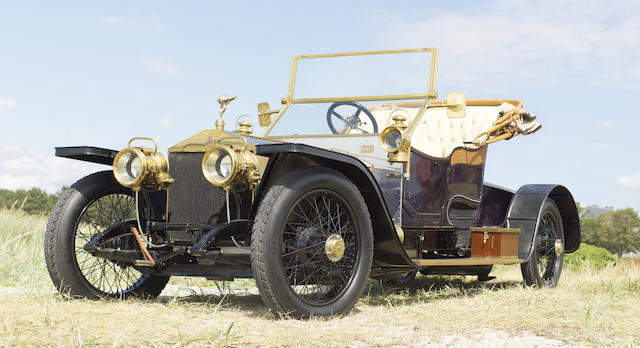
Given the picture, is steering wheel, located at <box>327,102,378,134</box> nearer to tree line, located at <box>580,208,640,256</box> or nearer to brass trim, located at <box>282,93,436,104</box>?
brass trim, located at <box>282,93,436,104</box>

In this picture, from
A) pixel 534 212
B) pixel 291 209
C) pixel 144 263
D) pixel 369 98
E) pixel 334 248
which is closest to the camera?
pixel 291 209

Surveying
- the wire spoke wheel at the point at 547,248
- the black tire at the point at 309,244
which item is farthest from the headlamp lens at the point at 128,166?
the wire spoke wheel at the point at 547,248

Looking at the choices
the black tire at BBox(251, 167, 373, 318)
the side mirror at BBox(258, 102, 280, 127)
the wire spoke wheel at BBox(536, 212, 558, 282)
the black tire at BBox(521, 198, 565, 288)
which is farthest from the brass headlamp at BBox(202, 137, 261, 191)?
the wire spoke wheel at BBox(536, 212, 558, 282)

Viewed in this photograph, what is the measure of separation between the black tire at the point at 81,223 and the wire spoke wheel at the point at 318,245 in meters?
1.39

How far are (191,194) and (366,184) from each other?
3.79 feet

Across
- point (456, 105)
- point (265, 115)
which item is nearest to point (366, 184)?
point (456, 105)

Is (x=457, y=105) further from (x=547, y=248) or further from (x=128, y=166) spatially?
(x=128, y=166)

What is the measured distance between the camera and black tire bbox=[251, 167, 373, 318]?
3.59 metres

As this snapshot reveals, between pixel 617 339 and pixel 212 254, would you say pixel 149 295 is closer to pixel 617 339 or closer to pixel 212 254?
pixel 212 254

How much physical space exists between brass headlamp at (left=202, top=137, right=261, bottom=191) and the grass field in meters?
0.73

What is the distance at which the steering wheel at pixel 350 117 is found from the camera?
218 inches

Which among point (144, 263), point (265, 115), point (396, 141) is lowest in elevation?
point (144, 263)

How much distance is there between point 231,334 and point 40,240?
562cm

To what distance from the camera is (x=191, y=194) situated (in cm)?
429
